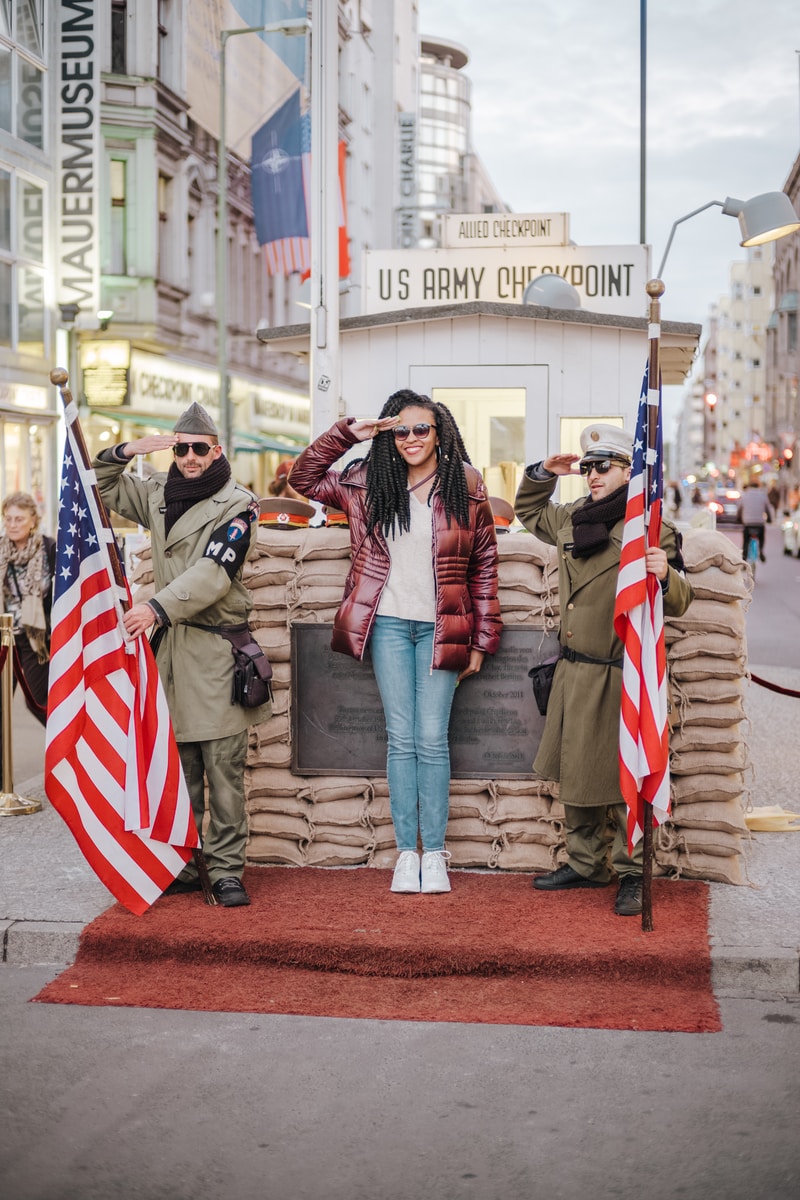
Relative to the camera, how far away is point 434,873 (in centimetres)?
608

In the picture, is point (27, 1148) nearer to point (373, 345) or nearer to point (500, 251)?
point (373, 345)

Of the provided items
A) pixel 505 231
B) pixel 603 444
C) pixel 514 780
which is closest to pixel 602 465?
pixel 603 444

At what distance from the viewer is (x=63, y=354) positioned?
26.3 metres

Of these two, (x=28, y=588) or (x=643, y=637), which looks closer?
(x=643, y=637)

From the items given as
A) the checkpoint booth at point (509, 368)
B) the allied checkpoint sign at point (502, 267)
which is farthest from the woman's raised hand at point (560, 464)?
the allied checkpoint sign at point (502, 267)

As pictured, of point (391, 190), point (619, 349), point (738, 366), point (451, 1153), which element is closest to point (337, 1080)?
point (451, 1153)

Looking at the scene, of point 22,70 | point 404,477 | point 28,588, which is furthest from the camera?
point 22,70

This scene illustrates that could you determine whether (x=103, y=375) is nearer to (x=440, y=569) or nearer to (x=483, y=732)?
(x=483, y=732)

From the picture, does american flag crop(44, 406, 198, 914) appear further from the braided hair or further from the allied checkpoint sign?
the allied checkpoint sign

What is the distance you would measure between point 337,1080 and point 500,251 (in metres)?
10.6

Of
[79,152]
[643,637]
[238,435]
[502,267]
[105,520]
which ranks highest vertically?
[79,152]

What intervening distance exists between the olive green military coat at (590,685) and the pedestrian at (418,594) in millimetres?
356

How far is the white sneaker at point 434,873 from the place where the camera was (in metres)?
6.07

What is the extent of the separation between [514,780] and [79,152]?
21.8m
